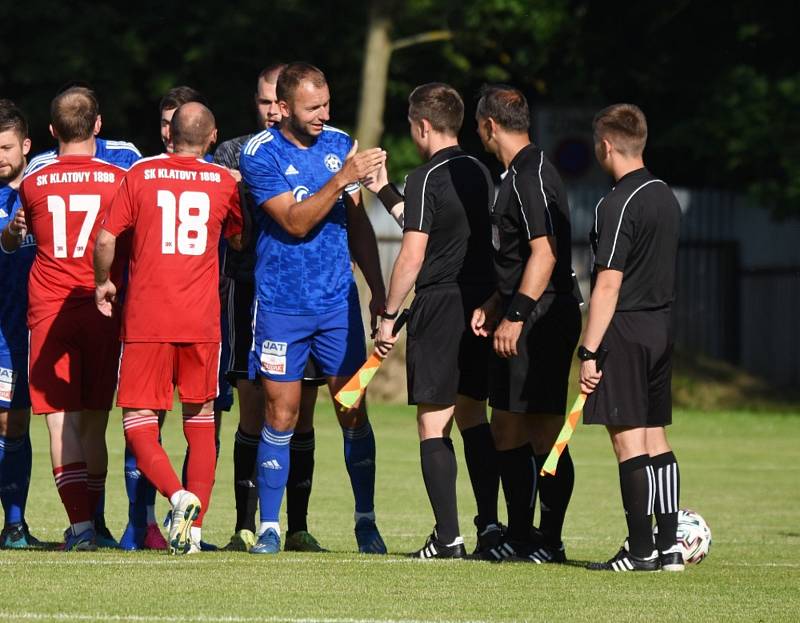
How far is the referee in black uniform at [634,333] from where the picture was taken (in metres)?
8.09

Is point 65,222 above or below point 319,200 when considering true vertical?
below

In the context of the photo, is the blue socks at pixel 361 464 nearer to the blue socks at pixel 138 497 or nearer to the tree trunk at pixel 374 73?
the blue socks at pixel 138 497

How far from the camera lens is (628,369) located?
8180mm

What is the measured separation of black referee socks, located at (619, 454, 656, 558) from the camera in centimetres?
825

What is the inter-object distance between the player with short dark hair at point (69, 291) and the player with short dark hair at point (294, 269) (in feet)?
2.92

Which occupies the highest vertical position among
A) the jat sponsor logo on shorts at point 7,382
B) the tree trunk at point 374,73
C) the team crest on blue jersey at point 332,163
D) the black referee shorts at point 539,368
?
Result: the tree trunk at point 374,73

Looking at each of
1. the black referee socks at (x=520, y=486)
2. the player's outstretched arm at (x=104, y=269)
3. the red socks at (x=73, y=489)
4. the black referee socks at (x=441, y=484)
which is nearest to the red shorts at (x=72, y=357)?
the red socks at (x=73, y=489)

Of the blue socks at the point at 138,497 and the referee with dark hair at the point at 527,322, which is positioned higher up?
the referee with dark hair at the point at 527,322

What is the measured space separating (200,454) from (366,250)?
146 cm

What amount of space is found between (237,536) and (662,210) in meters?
3.14

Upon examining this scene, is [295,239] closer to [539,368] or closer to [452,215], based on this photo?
[452,215]

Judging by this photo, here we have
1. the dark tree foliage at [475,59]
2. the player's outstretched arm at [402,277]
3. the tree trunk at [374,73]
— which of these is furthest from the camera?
the dark tree foliage at [475,59]

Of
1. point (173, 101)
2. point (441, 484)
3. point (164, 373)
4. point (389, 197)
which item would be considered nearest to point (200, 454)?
point (164, 373)

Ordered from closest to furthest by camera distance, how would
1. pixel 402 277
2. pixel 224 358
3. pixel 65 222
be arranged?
pixel 402 277, pixel 65 222, pixel 224 358
